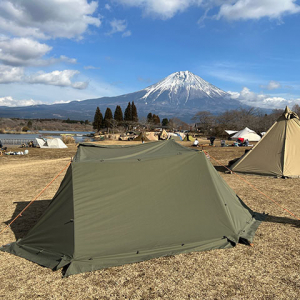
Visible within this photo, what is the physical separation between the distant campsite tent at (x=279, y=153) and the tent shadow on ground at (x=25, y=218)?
833 cm

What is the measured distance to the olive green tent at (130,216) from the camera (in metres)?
4.16

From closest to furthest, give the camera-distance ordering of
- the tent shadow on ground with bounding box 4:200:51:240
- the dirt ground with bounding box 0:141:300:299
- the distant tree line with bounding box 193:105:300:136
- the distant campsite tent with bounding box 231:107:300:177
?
the dirt ground with bounding box 0:141:300:299 → the tent shadow on ground with bounding box 4:200:51:240 → the distant campsite tent with bounding box 231:107:300:177 → the distant tree line with bounding box 193:105:300:136

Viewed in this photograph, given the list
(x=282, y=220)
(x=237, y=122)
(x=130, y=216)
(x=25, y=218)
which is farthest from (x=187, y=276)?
(x=237, y=122)

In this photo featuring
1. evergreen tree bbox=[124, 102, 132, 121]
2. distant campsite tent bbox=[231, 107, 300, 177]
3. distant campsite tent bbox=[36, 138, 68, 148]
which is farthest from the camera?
evergreen tree bbox=[124, 102, 132, 121]

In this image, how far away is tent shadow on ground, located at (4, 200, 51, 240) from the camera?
5517 millimetres

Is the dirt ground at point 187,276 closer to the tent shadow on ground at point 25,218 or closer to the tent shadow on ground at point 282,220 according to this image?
the tent shadow on ground at point 25,218

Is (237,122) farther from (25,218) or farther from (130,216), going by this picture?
(130,216)

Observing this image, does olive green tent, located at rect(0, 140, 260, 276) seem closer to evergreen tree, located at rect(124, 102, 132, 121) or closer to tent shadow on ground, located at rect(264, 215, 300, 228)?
tent shadow on ground, located at rect(264, 215, 300, 228)

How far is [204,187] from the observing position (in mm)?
5000

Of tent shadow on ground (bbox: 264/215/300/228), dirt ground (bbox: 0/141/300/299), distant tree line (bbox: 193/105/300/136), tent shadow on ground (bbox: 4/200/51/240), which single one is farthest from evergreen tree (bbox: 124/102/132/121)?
dirt ground (bbox: 0/141/300/299)

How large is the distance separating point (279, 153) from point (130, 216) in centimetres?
863

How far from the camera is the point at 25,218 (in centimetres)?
630

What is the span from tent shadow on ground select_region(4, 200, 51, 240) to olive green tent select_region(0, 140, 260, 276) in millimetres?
948

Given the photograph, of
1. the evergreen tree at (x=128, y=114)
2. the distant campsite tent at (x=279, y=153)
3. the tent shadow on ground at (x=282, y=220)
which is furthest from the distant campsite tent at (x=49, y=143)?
the evergreen tree at (x=128, y=114)
